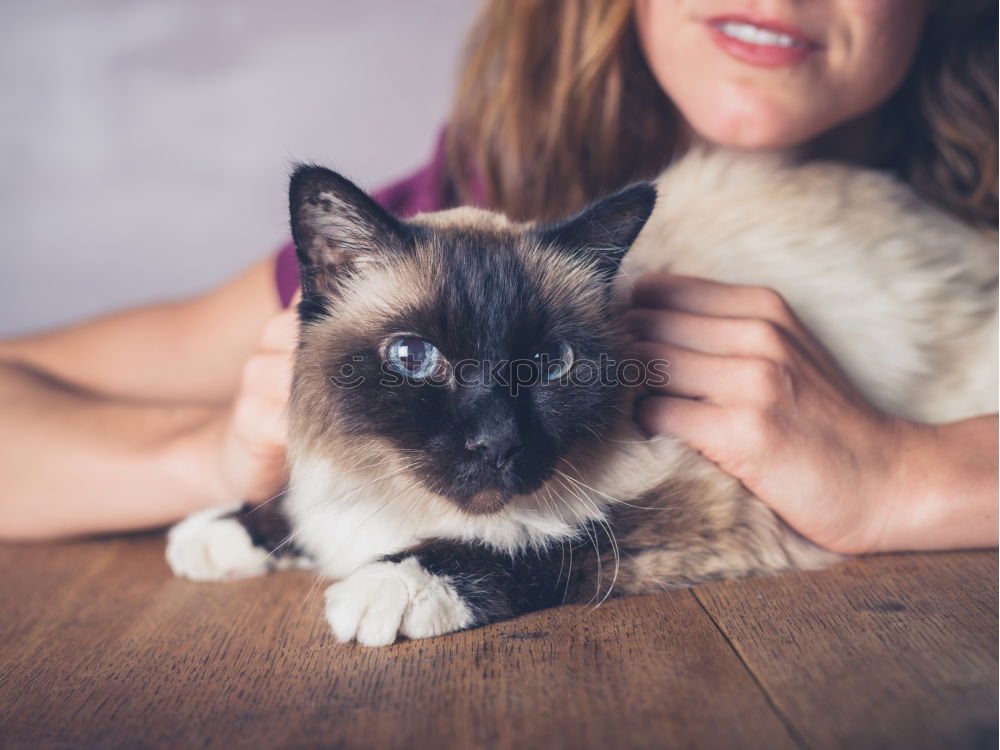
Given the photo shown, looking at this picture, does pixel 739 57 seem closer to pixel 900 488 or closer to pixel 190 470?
pixel 900 488

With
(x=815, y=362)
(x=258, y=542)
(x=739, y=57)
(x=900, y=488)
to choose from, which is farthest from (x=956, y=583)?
(x=258, y=542)

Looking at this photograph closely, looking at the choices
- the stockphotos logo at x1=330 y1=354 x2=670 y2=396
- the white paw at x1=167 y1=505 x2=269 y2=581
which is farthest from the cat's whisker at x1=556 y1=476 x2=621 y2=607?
the white paw at x1=167 y1=505 x2=269 y2=581

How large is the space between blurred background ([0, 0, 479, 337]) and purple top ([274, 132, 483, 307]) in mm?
881

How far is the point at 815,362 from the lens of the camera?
1.29 meters

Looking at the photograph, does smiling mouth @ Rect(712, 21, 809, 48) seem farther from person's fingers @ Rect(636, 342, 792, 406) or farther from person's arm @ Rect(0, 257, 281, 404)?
person's arm @ Rect(0, 257, 281, 404)

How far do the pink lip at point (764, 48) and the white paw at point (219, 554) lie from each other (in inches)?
49.0

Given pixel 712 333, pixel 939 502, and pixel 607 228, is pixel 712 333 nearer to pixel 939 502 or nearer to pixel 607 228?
pixel 607 228

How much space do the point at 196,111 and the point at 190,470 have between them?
5.47 feet

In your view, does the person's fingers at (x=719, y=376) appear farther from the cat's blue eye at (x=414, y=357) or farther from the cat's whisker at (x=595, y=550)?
the cat's blue eye at (x=414, y=357)

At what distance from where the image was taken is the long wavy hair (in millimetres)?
1777

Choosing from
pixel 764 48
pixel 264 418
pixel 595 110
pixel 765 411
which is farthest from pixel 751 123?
pixel 264 418

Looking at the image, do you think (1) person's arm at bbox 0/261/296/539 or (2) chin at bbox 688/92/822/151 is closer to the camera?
(1) person's arm at bbox 0/261/296/539

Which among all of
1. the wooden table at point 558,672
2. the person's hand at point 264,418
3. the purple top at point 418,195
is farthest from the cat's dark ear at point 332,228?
the purple top at point 418,195

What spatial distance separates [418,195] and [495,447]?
1.09 meters
